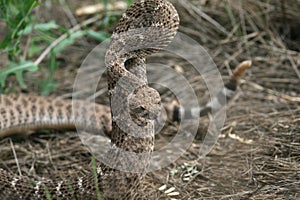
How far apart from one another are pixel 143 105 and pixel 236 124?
6.61 feet

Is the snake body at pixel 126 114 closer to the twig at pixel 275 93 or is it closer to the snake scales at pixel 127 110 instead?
the snake scales at pixel 127 110

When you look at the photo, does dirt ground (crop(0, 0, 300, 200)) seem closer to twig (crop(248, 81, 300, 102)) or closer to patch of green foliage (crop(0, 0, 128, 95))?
twig (crop(248, 81, 300, 102))

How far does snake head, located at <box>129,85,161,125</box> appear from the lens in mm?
3406

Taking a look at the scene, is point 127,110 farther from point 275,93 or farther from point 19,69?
point 275,93

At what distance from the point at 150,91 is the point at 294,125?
1878 mm

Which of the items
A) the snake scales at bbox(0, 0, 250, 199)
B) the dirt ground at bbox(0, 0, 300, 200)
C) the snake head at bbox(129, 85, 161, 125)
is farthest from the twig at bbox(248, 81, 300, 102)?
the snake head at bbox(129, 85, 161, 125)

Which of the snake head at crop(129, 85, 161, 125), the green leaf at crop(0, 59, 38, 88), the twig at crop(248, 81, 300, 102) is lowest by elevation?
the twig at crop(248, 81, 300, 102)

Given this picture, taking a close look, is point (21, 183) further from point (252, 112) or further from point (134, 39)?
point (252, 112)

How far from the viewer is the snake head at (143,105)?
341 centimetres

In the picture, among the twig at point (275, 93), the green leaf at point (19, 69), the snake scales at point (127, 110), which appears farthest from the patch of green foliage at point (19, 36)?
the twig at point (275, 93)

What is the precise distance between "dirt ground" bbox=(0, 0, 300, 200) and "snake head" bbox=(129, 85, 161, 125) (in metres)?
0.80

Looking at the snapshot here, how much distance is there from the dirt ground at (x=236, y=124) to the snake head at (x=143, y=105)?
31.5 inches

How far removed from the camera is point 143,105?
11.1 feet

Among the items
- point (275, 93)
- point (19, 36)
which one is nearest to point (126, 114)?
point (19, 36)
